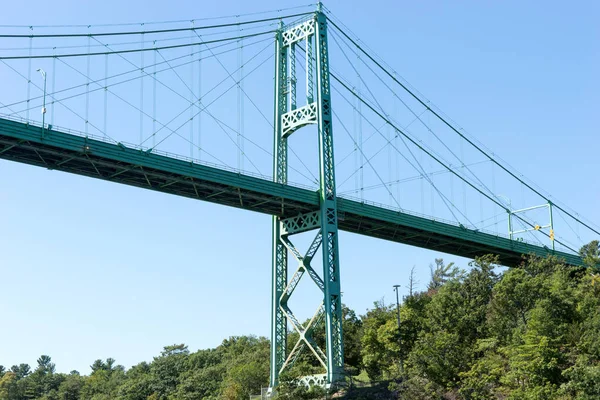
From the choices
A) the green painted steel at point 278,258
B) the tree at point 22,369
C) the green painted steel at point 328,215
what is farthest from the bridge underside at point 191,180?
the tree at point 22,369

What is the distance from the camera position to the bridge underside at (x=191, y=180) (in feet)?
166

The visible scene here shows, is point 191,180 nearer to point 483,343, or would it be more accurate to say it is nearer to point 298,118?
point 298,118

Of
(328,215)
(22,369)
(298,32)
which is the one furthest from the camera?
(22,369)

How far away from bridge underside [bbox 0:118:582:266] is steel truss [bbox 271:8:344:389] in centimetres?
134

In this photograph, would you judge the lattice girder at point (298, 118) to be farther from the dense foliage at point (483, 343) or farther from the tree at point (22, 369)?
the tree at point (22, 369)

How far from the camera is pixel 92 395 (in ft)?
412

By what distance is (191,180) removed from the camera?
56.4 metres

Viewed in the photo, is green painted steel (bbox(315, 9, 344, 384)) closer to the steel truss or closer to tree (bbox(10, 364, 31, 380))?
the steel truss

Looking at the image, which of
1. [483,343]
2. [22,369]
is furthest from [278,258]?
[22,369]

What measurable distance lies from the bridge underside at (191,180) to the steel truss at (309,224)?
→ 134cm

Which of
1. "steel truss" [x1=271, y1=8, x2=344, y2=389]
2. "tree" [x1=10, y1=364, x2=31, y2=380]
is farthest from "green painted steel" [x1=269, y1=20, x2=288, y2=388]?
"tree" [x1=10, y1=364, x2=31, y2=380]

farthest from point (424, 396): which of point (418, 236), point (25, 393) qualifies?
point (25, 393)

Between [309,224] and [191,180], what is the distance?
32.0 feet

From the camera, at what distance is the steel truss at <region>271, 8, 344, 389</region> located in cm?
5825
